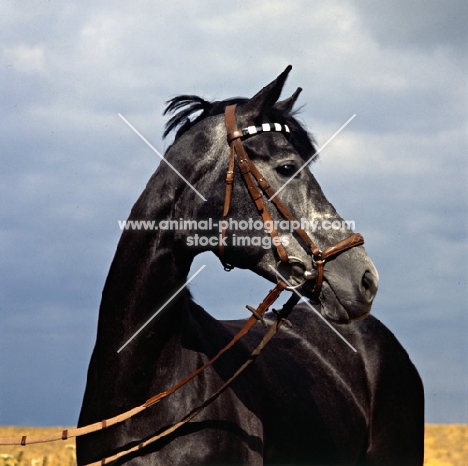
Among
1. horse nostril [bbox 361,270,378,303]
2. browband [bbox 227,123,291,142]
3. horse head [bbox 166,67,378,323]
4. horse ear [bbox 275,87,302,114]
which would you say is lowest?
horse nostril [bbox 361,270,378,303]

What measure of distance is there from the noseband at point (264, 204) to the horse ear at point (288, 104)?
10.0 inches

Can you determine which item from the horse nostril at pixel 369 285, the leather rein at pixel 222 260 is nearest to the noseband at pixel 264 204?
the leather rein at pixel 222 260

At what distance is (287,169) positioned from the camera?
552cm

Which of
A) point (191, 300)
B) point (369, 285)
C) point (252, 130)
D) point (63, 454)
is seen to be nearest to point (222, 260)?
point (191, 300)

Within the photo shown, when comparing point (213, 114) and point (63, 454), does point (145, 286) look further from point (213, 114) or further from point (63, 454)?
point (63, 454)

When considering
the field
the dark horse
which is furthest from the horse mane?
the field

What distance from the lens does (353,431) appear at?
25.0ft

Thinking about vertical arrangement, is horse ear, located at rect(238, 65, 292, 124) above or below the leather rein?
above

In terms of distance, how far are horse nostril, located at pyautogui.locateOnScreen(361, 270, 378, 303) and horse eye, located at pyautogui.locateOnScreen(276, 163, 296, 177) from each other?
2.85 ft

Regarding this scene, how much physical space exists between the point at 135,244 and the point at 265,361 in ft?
5.60

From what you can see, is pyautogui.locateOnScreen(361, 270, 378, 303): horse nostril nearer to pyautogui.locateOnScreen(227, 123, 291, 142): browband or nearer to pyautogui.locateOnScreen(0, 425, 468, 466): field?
pyautogui.locateOnScreen(227, 123, 291, 142): browband

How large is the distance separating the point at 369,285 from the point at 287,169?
980 millimetres

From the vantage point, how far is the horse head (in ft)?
17.5

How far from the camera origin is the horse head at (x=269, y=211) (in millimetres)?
5336
